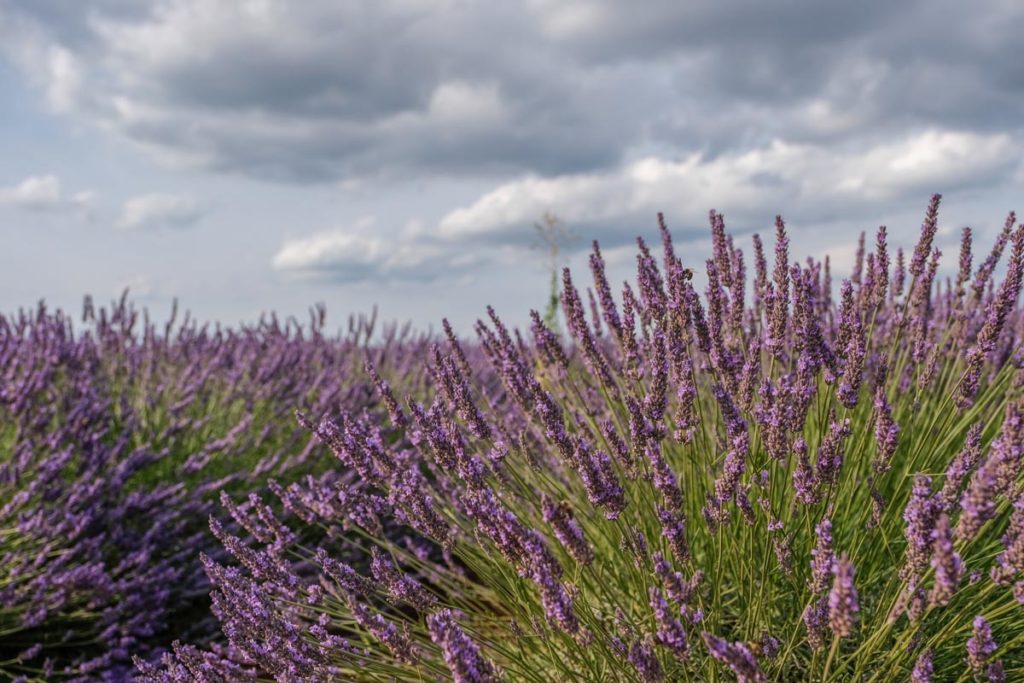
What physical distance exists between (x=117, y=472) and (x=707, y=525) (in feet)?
9.59

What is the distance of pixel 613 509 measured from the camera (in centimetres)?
192

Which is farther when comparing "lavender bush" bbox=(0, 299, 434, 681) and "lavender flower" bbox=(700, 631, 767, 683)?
"lavender bush" bbox=(0, 299, 434, 681)

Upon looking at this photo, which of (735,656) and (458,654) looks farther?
(458,654)

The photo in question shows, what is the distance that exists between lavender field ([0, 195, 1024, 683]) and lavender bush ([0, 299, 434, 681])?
0.08 feet

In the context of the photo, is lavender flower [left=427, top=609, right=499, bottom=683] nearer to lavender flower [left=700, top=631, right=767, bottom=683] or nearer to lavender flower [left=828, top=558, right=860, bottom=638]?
lavender flower [left=700, top=631, right=767, bottom=683]

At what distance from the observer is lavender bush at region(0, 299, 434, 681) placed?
3801mm

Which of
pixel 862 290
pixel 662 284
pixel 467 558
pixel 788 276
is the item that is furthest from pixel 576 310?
pixel 862 290

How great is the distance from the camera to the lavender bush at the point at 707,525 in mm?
1713

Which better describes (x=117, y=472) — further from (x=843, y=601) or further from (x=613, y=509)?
(x=843, y=601)

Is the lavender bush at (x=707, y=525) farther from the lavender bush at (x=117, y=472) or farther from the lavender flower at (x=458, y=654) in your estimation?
the lavender bush at (x=117, y=472)

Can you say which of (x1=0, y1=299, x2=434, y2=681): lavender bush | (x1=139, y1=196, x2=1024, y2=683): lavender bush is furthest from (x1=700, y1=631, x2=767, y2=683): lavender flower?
(x1=0, y1=299, x2=434, y2=681): lavender bush

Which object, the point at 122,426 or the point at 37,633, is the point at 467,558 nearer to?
the point at 37,633

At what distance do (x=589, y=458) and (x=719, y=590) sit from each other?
2.03 feet

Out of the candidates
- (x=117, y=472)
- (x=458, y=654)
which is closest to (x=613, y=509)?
(x=458, y=654)
